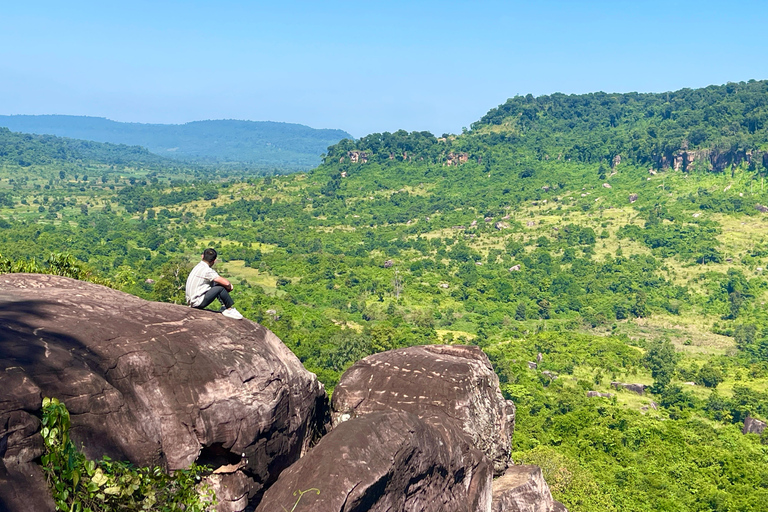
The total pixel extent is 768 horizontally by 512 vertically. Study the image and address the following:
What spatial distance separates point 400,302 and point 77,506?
224 feet

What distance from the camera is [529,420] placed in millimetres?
41250

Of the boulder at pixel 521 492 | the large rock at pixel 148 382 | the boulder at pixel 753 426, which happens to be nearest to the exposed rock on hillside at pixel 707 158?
the boulder at pixel 753 426

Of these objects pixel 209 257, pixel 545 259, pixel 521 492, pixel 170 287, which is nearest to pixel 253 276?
pixel 170 287

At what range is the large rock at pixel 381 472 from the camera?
8992mm

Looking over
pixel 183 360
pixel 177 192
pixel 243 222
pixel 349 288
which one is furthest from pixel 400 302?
pixel 177 192

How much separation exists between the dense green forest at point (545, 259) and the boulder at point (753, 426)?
1.66 m

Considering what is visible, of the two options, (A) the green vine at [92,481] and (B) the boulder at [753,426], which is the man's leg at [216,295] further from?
(B) the boulder at [753,426]

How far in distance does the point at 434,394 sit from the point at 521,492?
3173 mm

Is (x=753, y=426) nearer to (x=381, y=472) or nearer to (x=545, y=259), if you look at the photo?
(x=381, y=472)

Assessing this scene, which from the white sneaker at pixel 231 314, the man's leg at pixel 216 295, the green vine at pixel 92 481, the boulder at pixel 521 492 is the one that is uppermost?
the man's leg at pixel 216 295

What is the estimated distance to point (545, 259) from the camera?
9481 centimetres

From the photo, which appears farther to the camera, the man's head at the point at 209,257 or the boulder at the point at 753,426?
the boulder at the point at 753,426

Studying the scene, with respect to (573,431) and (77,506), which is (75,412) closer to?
(77,506)

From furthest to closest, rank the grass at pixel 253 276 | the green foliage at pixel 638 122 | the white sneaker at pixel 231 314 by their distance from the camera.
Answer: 1. the green foliage at pixel 638 122
2. the grass at pixel 253 276
3. the white sneaker at pixel 231 314
